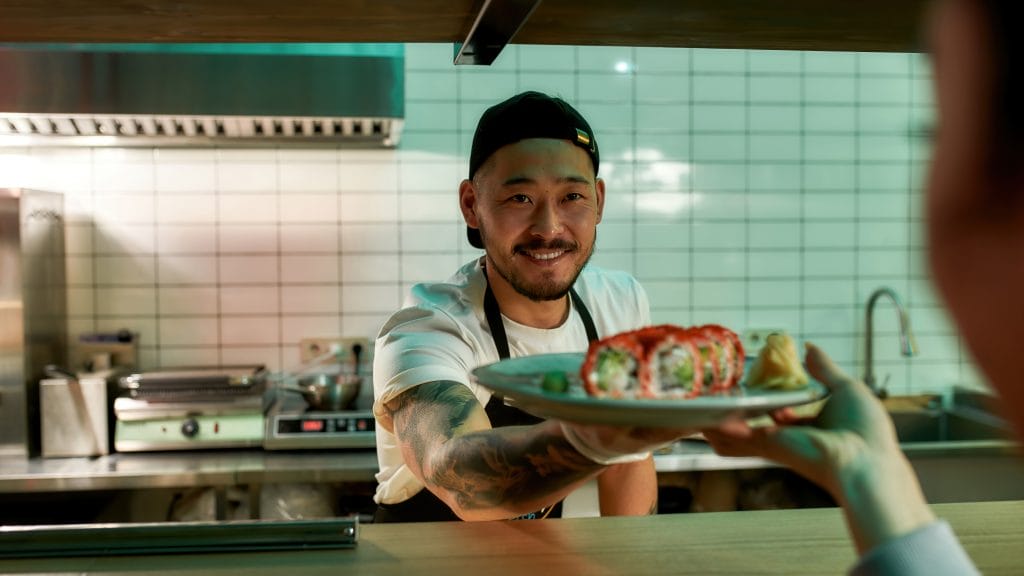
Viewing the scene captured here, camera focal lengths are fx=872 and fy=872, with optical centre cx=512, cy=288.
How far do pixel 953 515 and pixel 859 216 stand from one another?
2.30m

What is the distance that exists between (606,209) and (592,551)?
222 cm

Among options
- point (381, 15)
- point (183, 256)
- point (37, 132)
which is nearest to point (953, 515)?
point (381, 15)

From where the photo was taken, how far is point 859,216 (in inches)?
132

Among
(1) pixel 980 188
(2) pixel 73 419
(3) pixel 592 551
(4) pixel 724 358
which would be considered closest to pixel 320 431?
(2) pixel 73 419

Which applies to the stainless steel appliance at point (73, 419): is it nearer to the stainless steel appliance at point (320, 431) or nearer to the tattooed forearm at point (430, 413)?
the stainless steel appliance at point (320, 431)

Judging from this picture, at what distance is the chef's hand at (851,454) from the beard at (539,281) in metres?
0.70

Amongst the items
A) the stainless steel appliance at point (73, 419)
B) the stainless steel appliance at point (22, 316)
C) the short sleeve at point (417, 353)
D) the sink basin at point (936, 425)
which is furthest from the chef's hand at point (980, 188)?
the sink basin at point (936, 425)

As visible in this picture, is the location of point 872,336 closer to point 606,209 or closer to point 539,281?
point 606,209

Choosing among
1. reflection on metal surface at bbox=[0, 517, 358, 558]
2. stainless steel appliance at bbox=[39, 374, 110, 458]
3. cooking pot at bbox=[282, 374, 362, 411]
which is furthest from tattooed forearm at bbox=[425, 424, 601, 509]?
stainless steel appliance at bbox=[39, 374, 110, 458]

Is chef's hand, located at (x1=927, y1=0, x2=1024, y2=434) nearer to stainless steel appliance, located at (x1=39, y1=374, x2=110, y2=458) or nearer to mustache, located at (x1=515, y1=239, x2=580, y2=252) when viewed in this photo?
mustache, located at (x1=515, y1=239, x2=580, y2=252)

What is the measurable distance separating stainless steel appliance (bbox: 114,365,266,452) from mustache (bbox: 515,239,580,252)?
4.94 feet

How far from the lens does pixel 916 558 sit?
672 millimetres

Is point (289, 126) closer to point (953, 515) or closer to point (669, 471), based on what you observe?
point (669, 471)

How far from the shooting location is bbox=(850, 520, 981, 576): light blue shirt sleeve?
669mm
